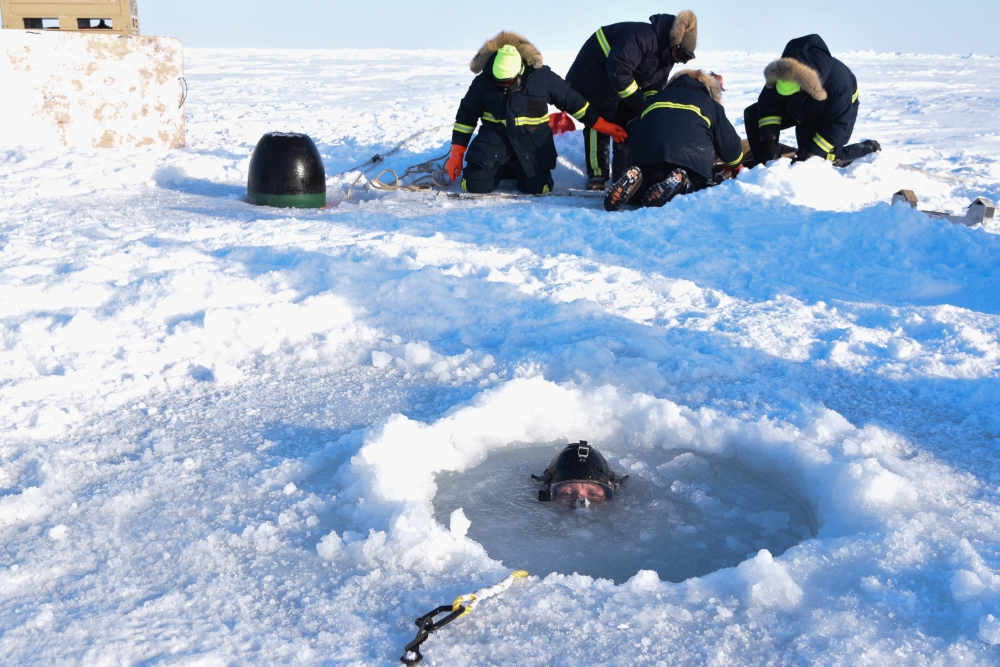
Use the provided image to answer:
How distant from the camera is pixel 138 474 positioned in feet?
8.32

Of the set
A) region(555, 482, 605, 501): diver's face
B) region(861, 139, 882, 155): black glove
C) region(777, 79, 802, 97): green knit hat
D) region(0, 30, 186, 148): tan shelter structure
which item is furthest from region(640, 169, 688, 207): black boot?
region(0, 30, 186, 148): tan shelter structure

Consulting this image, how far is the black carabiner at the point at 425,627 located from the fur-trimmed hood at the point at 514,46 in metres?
5.64

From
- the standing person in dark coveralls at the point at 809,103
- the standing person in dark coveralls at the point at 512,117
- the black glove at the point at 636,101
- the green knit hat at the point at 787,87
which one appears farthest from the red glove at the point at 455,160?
the green knit hat at the point at 787,87

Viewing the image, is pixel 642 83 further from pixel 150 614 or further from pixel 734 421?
pixel 150 614

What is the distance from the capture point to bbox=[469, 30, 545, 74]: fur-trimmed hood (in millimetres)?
6754

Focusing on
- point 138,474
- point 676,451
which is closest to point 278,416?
point 138,474

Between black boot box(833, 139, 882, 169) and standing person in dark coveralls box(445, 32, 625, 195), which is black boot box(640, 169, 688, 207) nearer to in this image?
standing person in dark coveralls box(445, 32, 625, 195)

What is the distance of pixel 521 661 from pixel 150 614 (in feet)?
2.87

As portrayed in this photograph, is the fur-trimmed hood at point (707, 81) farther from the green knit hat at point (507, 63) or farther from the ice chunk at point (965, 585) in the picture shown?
the ice chunk at point (965, 585)

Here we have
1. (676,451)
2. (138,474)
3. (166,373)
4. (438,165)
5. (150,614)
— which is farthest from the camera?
(438,165)

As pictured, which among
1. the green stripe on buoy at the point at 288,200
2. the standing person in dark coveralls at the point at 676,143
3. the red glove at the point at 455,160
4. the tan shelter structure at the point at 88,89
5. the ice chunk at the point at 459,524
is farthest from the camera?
the tan shelter structure at the point at 88,89

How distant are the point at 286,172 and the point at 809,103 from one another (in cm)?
440

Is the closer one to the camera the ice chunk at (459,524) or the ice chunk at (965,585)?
the ice chunk at (965,585)

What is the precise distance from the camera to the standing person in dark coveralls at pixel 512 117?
22.3ft
